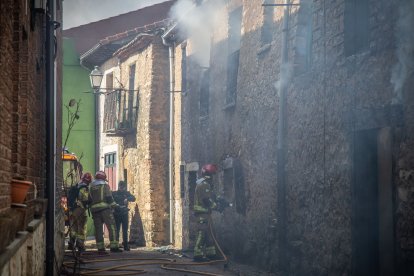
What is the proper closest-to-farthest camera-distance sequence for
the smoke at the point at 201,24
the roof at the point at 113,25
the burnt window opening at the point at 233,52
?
1. the burnt window opening at the point at 233,52
2. the smoke at the point at 201,24
3. the roof at the point at 113,25

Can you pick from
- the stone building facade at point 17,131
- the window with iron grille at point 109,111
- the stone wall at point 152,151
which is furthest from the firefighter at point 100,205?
the stone building facade at point 17,131

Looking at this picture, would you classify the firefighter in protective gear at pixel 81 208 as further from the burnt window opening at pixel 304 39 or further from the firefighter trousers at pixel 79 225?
the burnt window opening at pixel 304 39

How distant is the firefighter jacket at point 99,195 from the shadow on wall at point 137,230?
558 centimetres

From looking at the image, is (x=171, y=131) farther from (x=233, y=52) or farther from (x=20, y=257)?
(x=20, y=257)

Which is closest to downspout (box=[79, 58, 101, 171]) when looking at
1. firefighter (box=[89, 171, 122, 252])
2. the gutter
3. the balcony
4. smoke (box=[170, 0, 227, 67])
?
the balcony

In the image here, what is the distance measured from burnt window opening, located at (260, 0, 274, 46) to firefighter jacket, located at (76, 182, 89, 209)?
5714 mm

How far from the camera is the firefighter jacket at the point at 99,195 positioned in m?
17.1

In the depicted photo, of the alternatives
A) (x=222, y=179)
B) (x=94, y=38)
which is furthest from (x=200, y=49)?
(x=94, y=38)

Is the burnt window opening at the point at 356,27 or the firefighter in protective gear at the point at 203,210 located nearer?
the burnt window opening at the point at 356,27

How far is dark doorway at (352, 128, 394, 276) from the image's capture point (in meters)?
9.51

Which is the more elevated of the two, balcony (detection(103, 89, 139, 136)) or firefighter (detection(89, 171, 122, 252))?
balcony (detection(103, 89, 139, 136))

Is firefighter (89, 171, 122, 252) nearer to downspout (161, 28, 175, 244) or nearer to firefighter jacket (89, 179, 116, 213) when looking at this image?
firefighter jacket (89, 179, 116, 213)

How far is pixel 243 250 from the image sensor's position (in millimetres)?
15047

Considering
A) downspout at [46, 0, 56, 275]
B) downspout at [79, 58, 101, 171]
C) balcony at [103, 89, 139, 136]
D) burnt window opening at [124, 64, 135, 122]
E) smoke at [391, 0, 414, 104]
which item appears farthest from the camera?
downspout at [79, 58, 101, 171]
